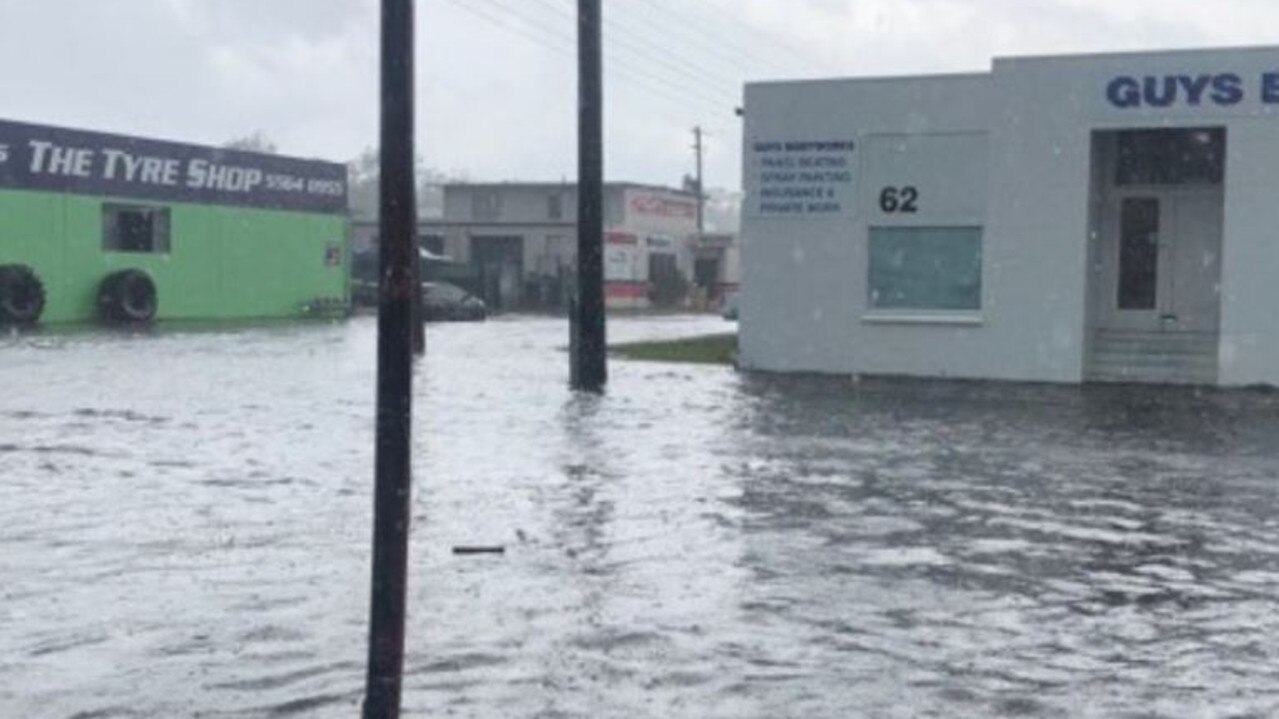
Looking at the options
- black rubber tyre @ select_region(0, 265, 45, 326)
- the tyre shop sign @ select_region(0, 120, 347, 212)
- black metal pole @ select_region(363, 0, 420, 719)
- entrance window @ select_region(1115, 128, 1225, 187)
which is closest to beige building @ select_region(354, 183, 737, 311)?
the tyre shop sign @ select_region(0, 120, 347, 212)

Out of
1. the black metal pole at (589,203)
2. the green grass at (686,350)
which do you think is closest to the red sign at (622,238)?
the green grass at (686,350)

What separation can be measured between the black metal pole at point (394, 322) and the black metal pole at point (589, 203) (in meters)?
17.5

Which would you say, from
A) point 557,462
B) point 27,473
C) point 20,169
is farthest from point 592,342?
point 20,169

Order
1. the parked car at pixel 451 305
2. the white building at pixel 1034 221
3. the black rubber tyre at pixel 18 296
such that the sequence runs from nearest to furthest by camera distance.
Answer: the white building at pixel 1034 221 → the black rubber tyre at pixel 18 296 → the parked car at pixel 451 305

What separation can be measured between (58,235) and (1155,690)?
139ft

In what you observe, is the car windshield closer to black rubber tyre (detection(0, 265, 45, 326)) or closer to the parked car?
black rubber tyre (detection(0, 265, 45, 326))

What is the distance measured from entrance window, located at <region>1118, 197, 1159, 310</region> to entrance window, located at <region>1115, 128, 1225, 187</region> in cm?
38

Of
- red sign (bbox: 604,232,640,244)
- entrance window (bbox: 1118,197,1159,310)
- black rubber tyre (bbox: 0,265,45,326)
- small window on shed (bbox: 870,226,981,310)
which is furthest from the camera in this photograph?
red sign (bbox: 604,232,640,244)

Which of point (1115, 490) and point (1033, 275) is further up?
point (1033, 275)

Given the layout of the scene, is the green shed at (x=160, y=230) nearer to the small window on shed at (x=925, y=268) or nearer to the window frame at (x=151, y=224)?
the window frame at (x=151, y=224)

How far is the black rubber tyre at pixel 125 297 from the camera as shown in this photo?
1800 inches

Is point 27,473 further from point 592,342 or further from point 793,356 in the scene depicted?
point 793,356

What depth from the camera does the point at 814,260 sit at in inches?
1091

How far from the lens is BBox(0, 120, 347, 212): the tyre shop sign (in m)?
44.2
